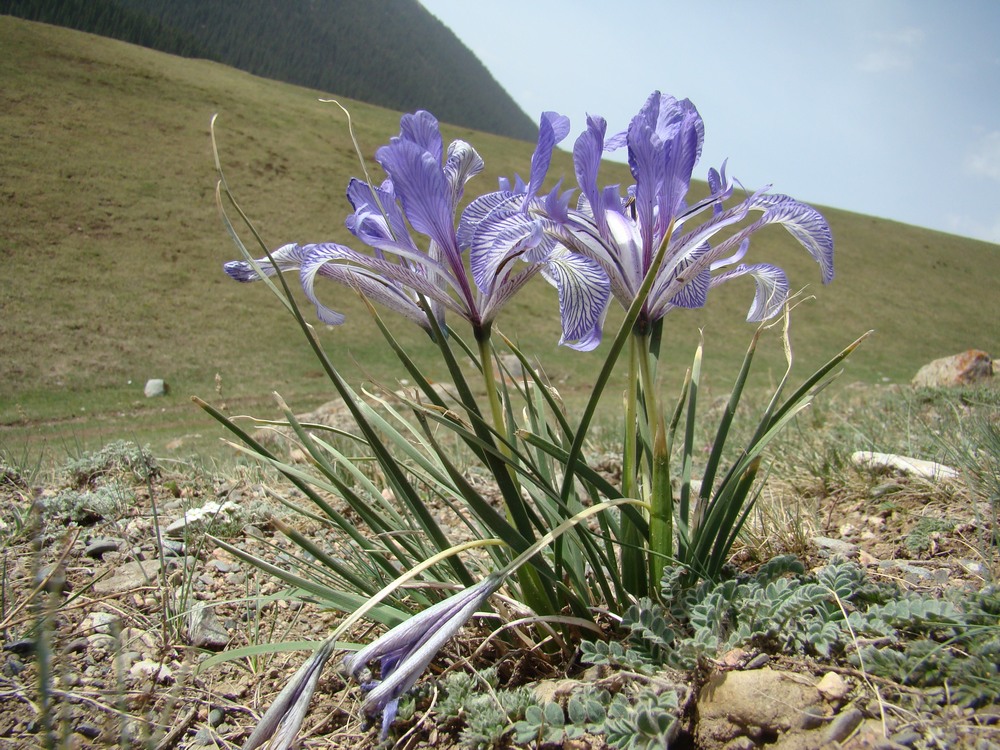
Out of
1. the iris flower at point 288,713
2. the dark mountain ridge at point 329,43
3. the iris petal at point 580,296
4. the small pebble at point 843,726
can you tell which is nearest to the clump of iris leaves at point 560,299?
the iris petal at point 580,296

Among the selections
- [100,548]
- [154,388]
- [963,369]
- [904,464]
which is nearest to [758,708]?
[904,464]

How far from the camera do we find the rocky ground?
1055 mm

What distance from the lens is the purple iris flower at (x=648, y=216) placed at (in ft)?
4.07

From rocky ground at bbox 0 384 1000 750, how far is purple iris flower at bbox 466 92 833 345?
74cm

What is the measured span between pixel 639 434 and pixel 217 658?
99cm

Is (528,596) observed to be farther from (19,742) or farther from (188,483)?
(188,483)

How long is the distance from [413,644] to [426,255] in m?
0.74

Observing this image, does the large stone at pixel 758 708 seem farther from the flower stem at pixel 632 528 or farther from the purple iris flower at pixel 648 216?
the purple iris flower at pixel 648 216

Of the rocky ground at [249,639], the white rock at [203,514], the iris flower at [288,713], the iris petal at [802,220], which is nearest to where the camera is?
the iris flower at [288,713]

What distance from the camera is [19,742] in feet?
4.32

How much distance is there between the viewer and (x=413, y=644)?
1.03 metres

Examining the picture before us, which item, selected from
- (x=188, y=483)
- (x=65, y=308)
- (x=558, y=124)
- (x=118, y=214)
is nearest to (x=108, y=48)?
(x=118, y=214)

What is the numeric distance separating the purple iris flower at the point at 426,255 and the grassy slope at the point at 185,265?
34.8 ft

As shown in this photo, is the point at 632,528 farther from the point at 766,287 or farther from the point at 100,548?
the point at 100,548
